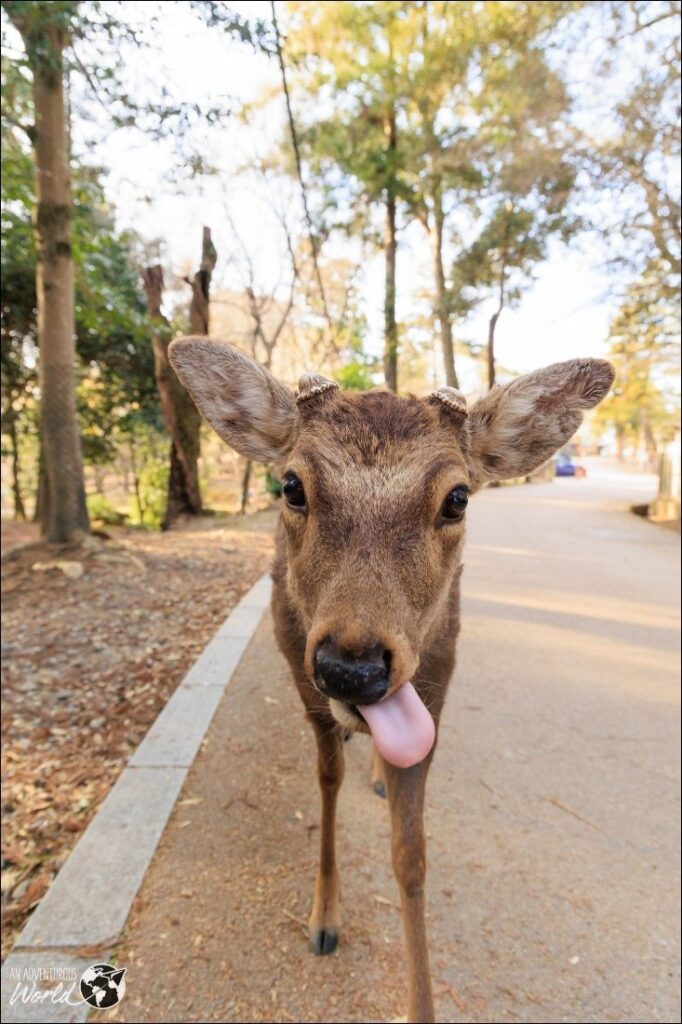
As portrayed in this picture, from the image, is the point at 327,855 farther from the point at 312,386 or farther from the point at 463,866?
the point at 312,386

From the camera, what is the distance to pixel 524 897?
302 centimetres

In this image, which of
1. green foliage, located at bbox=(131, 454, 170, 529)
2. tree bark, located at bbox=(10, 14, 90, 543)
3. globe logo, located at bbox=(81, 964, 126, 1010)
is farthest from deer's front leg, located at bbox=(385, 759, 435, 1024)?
green foliage, located at bbox=(131, 454, 170, 529)

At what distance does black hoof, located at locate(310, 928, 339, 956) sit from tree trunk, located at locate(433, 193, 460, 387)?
63.8 feet

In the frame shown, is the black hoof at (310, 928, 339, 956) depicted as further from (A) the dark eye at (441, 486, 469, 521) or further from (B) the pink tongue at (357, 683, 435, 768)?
(A) the dark eye at (441, 486, 469, 521)

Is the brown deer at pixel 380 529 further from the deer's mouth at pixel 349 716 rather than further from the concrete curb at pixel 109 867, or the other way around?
the concrete curb at pixel 109 867

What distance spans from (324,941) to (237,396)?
2456mm

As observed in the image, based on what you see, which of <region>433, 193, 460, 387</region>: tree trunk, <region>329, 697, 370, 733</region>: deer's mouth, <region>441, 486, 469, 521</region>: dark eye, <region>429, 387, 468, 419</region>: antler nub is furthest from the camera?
<region>433, 193, 460, 387</region>: tree trunk

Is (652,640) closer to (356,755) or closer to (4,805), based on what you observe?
(356,755)

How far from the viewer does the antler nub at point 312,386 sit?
8.11 feet

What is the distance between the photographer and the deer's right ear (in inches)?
101

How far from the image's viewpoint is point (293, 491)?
2209 millimetres

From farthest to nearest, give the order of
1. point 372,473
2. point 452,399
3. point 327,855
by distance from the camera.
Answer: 1. point 327,855
2. point 452,399
3. point 372,473

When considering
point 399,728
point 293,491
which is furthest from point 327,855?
point 293,491

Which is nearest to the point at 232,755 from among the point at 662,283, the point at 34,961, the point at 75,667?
the point at 34,961
